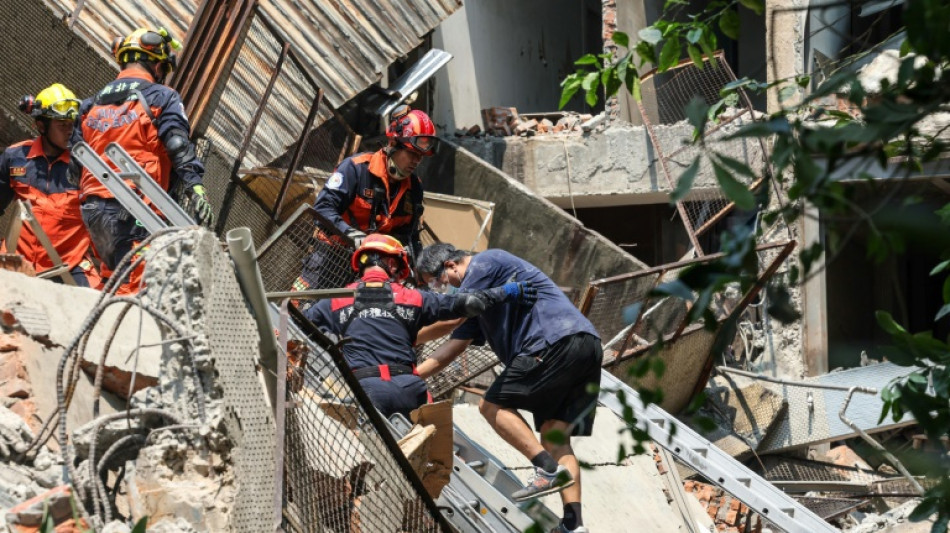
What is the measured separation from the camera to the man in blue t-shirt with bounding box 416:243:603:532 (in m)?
6.12

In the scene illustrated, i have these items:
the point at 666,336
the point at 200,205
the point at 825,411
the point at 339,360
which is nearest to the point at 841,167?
the point at 339,360

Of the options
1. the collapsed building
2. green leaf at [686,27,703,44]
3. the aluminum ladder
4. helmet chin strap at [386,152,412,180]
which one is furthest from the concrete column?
green leaf at [686,27,703,44]

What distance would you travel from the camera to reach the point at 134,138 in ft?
22.5

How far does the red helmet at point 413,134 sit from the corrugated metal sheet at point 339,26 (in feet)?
7.89

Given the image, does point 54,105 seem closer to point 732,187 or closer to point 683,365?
point 683,365

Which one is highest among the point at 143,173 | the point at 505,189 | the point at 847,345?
the point at 143,173

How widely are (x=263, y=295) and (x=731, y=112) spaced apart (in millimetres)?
8569

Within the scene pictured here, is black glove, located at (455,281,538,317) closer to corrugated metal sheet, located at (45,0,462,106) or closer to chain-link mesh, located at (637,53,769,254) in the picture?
corrugated metal sheet, located at (45,0,462,106)

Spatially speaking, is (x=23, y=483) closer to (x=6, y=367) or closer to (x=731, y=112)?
(x=6, y=367)

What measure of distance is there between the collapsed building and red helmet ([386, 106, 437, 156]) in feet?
2.21

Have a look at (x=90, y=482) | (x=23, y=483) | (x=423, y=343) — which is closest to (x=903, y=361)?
(x=90, y=482)

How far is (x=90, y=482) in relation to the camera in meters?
4.09

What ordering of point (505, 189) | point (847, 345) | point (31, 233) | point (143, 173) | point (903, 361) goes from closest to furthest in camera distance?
point (903, 361), point (143, 173), point (31, 233), point (505, 189), point (847, 345)

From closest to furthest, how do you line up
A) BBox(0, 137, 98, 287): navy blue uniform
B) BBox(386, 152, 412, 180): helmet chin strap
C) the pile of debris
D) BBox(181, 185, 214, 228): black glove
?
BBox(181, 185, 214, 228): black glove, BBox(0, 137, 98, 287): navy blue uniform, BBox(386, 152, 412, 180): helmet chin strap, the pile of debris
